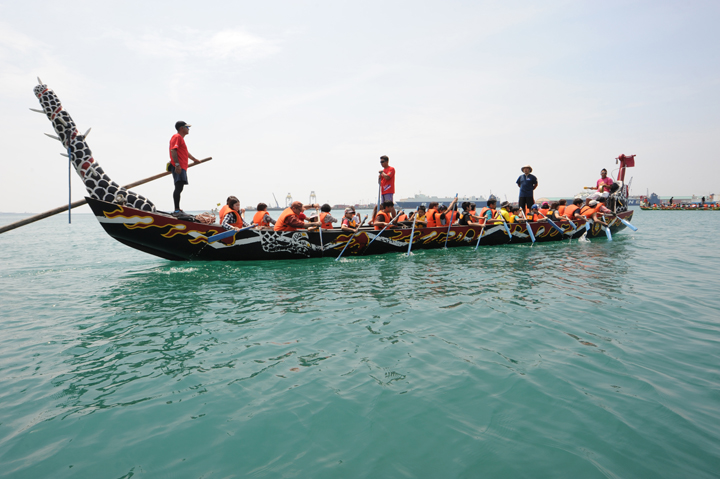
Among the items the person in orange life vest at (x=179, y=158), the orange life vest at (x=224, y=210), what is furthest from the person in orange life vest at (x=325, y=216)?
the person in orange life vest at (x=179, y=158)

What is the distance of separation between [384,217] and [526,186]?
7.70 m

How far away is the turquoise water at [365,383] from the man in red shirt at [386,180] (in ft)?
22.0

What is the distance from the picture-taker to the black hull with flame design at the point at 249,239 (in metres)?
9.86

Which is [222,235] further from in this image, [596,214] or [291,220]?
[596,214]

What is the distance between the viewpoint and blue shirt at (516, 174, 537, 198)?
16781mm

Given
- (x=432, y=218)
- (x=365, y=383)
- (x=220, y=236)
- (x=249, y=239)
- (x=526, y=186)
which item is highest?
(x=526, y=186)

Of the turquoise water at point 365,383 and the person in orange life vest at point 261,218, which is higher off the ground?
the person in orange life vest at point 261,218

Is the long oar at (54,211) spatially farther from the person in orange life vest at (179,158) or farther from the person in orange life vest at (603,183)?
the person in orange life vest at (603,183)

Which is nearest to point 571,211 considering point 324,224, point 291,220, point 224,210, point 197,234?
point 324,224

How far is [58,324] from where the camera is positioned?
247 inches

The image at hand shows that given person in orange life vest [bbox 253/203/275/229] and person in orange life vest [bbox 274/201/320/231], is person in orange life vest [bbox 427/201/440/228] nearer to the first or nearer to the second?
person in orange life vest [bbox 274/201/320/231]

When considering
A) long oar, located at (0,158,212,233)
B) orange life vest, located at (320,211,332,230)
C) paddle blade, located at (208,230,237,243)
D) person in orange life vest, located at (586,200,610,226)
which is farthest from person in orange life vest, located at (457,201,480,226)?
long oar, located at (0,158,212,233)

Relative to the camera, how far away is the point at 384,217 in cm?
1380

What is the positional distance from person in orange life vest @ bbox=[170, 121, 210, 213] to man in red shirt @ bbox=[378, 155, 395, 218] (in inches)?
272
